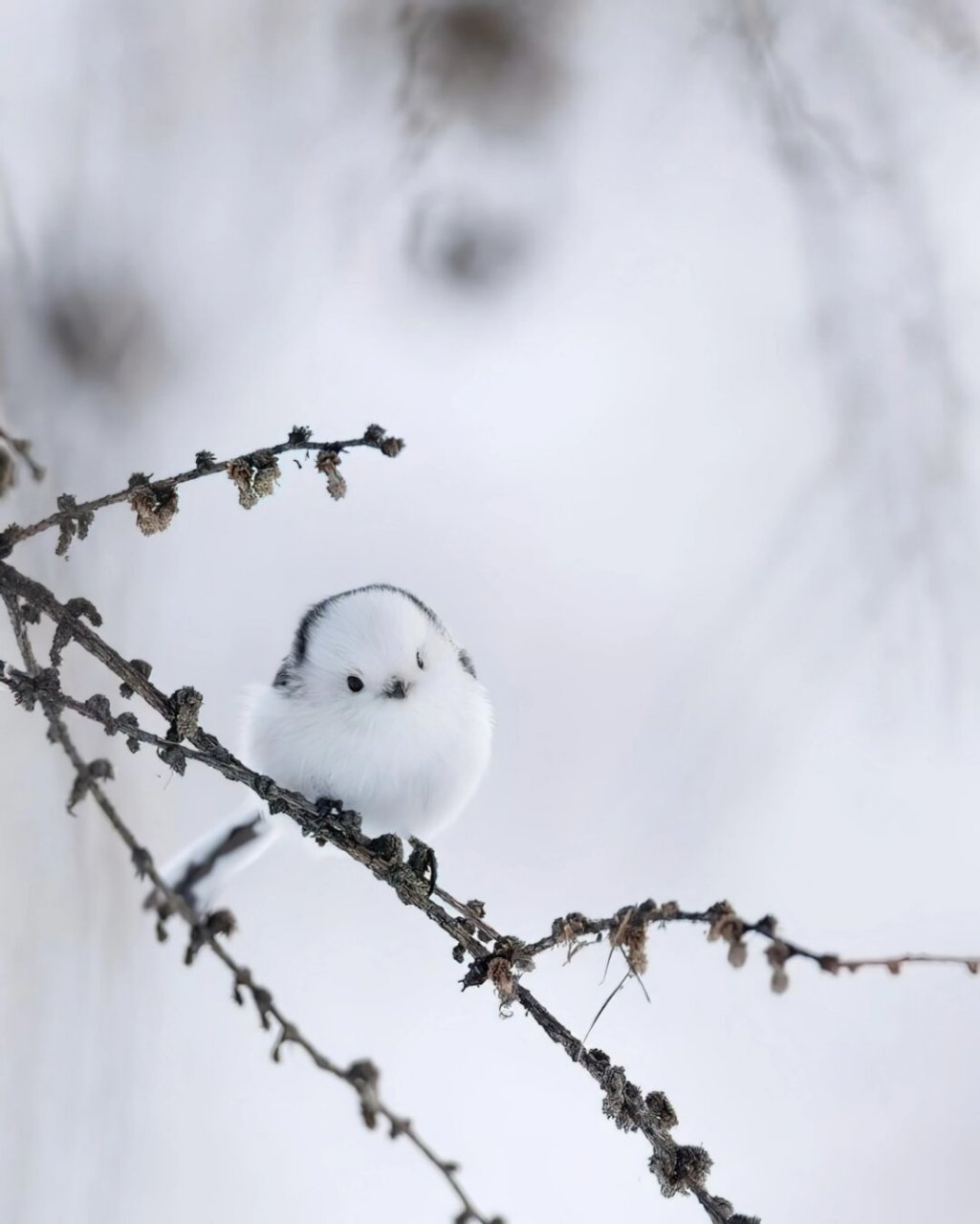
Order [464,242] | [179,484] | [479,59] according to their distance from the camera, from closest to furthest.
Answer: [179,484] < [479,59] < [464,242]

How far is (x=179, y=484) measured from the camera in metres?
0.65

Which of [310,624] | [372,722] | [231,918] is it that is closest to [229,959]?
[231,918]

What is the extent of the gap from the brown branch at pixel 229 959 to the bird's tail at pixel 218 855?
0.52 meters

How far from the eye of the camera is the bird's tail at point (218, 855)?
1194mm

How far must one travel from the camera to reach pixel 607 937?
1.99 feet

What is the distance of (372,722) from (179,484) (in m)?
0.47

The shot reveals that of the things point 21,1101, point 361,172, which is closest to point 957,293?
point 361,172

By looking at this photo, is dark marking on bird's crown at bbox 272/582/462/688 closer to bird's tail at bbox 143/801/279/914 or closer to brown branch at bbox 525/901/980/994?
bird's tail at bbox 143/801/279/914

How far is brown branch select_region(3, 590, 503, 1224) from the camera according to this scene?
1.91 ft

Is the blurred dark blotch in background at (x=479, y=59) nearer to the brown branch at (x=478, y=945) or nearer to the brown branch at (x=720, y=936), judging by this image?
the brown branch at (x=478, y=945)

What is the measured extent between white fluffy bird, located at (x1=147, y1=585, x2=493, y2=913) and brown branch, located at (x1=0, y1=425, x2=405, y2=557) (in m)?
0.43

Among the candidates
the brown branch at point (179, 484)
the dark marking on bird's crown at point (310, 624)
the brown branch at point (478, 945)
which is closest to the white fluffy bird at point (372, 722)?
the dark marking on bird's crown at point (310, 624)

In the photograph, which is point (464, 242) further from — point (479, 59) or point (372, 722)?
point (372, 722)

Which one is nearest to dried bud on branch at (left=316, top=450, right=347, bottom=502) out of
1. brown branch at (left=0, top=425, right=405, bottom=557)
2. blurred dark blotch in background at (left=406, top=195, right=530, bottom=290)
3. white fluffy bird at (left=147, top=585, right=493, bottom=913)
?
brown branch at (left=0, top=425, right=405, bottom=557)
